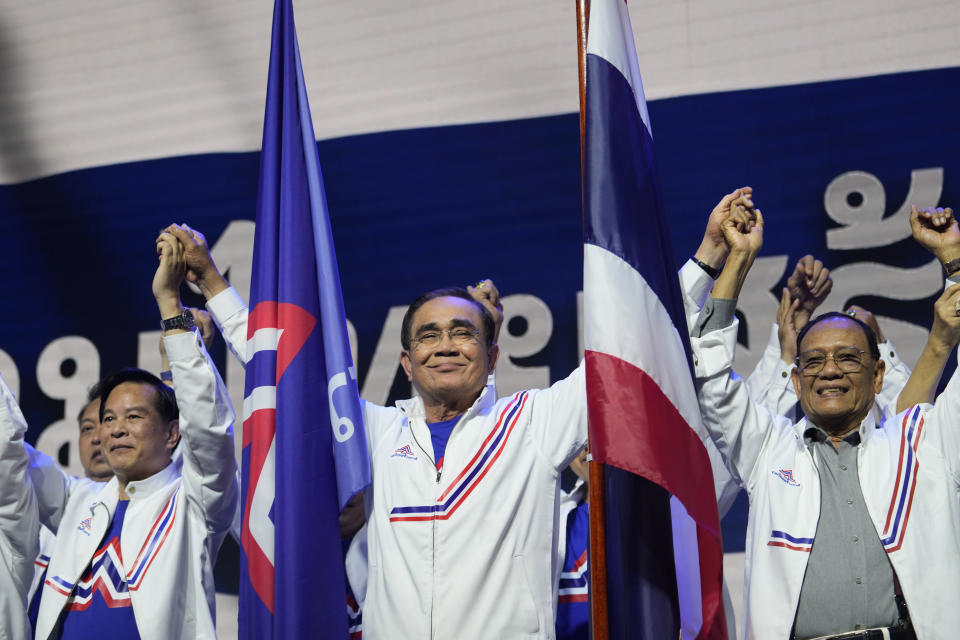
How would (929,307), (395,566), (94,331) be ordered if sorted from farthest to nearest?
(94,331) < (929,307) < (395,566)

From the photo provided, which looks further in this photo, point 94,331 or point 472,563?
point 94,331

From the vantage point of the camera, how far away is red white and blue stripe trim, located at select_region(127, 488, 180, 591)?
2.57 m

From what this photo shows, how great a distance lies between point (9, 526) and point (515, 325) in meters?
1.76

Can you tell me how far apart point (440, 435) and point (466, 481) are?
0.16m

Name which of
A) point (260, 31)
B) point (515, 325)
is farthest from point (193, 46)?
point (515, 325)

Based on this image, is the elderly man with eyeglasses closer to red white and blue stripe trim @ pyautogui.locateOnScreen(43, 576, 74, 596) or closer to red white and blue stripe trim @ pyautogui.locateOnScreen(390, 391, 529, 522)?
red white and blue stripe trim @ pyautogui.locateOnScreen(390, 391, 529, 522)

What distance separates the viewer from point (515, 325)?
12.3 feet

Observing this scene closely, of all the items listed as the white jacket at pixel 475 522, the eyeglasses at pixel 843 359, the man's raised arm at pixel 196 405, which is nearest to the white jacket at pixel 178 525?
the man's raised arm at pixel 196 405

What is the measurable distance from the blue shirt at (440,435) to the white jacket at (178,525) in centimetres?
50

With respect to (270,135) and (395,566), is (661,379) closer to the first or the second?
(395,566)

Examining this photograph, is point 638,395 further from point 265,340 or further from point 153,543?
point 153,543

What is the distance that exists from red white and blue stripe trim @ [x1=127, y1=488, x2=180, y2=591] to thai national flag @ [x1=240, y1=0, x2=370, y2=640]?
38 centimetres

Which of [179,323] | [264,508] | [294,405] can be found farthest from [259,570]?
[179,323]

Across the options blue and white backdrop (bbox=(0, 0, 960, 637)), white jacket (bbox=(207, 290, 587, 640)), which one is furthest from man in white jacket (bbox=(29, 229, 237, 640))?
blue and white backdrop (bbox=(0, 0, 960, 637))
